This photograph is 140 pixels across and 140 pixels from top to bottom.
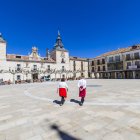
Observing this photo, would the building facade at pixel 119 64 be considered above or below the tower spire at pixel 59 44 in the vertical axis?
below

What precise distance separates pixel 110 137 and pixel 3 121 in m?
3.76

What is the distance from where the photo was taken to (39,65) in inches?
1678

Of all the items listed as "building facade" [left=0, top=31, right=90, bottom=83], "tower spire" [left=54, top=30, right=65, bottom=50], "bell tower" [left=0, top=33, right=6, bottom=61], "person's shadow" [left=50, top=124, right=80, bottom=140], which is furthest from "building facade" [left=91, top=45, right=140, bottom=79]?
"person's shadow" [left=50, top=124, right=80, bottom=140]

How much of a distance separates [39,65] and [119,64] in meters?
25.8

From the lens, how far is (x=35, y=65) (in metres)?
41.8


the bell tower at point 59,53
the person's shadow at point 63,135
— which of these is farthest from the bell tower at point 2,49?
the person's shadow at point 63,135

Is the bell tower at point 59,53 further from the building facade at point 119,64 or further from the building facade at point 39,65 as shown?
the building facade at point 119,64

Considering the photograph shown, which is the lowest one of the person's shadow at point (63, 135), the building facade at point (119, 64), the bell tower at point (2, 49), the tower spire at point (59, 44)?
the person's shadow at point (63, 135)

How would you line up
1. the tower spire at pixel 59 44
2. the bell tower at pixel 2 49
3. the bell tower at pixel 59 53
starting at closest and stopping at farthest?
1. the bell tower at pixel 2 49
2. the bell tower at pixel 59 53
3. the tower spire at pixel 59 44

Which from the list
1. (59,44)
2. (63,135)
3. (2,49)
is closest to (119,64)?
(59,44)

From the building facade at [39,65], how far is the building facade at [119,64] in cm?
667

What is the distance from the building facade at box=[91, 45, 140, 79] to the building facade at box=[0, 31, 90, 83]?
6.67 meters

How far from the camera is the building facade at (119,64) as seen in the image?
38.5 metres

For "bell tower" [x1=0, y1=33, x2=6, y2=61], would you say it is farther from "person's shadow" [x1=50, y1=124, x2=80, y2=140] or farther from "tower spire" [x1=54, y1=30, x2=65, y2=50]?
"person's shadow" [x1=50, y1=124, x2=80, y2=140]
